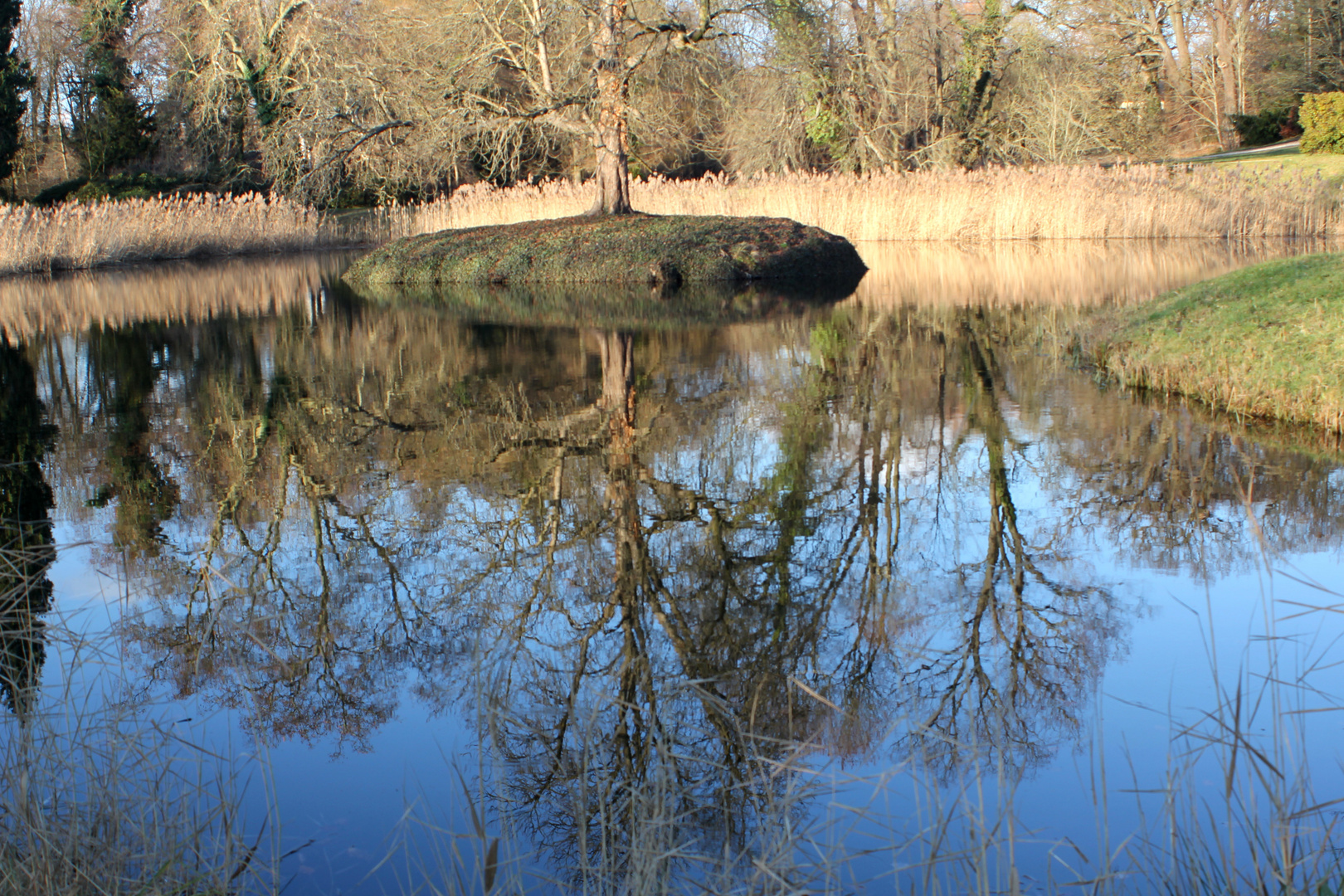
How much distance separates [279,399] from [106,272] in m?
15.0

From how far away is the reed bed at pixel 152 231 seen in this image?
19797mm

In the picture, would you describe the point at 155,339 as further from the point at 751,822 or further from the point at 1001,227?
the point at 1001,227

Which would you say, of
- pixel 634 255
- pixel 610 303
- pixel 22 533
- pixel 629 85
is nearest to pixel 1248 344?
pixel 22 533

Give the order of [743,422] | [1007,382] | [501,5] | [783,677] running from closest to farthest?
[783,677] < [743,422] < [1007,382] < [501,5]

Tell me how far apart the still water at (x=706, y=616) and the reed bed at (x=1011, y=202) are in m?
12.9

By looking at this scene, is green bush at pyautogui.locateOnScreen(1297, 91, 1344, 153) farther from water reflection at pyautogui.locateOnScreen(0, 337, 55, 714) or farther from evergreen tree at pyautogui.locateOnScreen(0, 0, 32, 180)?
evergreen tree at pyautogui.locateOnScreen(0, 0, 32, 180)

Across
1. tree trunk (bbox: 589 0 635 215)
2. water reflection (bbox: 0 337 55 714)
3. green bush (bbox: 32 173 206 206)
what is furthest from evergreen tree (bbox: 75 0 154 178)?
water reflection (bbox: 0 337 55 714)

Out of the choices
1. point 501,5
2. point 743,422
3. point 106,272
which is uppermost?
point 501,5

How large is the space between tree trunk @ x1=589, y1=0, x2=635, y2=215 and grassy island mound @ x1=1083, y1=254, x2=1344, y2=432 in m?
10.3

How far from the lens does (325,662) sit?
3609mm

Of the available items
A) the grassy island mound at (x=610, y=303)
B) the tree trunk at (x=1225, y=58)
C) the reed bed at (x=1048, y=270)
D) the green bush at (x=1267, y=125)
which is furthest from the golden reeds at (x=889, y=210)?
the tree trunk at (x=1225, y=58)

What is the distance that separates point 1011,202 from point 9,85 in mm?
23628

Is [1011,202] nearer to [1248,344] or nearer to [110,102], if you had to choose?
[1248,344]

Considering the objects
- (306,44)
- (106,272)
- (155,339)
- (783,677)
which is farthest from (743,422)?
(306,44)
